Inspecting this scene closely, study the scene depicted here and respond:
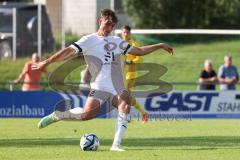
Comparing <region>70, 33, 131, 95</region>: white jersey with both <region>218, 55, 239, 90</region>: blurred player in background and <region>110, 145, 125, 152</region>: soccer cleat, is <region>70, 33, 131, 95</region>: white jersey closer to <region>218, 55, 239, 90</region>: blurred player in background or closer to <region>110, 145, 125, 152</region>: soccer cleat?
<region>110, 145, 125, 152</region>: soccer cleat

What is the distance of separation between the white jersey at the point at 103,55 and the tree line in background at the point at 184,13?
2791cm

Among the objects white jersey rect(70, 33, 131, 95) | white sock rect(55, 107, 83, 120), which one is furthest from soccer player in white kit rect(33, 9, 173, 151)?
white sock rect(55, 107, 83, 120)

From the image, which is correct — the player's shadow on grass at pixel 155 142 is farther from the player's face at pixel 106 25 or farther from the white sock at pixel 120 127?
the player's face at pixel 106 25

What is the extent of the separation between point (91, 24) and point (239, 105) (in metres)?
14.7

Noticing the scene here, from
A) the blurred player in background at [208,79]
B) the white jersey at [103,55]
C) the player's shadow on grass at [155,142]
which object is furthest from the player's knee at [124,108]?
the blurred player in background at [208,79]

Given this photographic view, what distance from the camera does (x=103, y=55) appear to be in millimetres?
14406

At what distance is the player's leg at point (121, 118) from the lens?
555 inches

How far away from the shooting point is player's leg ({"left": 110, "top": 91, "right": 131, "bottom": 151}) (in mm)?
14086

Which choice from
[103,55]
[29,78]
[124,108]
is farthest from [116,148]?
[29,78]

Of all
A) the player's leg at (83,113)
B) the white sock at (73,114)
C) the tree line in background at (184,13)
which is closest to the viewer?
the player's leg at (83,113)

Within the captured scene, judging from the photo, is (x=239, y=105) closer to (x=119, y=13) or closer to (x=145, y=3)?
(x=119, y=13)

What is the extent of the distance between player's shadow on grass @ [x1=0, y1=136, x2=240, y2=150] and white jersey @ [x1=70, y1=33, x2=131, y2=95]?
3.97ft

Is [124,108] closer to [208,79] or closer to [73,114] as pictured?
[73,114]

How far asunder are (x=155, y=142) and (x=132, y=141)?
0.45m
